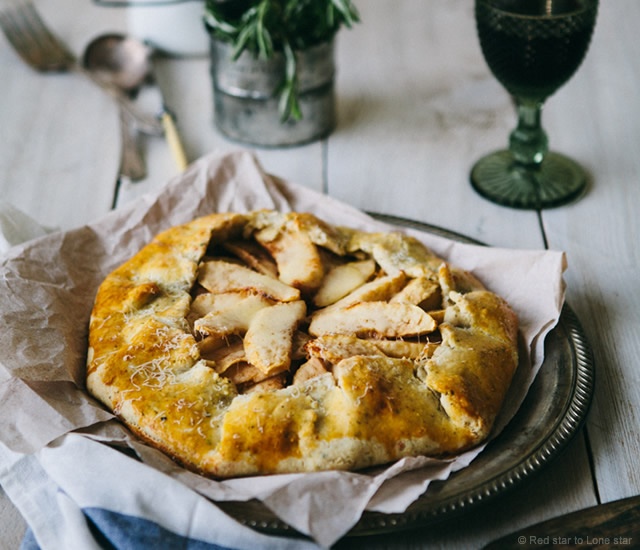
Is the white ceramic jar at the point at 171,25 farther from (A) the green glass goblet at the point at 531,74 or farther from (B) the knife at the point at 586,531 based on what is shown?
(B) the knife at the point at 586,531

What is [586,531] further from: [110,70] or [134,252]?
[110,70]

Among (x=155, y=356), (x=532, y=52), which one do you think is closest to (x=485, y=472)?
(x=155, y=356)

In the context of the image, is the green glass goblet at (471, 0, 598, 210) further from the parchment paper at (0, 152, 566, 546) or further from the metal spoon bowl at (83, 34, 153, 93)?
the metal spoon bowl at (83, 34, 153, 93)

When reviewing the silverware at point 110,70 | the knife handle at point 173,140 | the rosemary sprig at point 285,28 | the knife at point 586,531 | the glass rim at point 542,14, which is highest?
the glass rim at point 542,14

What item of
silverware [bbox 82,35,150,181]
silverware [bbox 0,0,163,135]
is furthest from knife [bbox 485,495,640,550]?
silverware [bbox 0,0,163,135]

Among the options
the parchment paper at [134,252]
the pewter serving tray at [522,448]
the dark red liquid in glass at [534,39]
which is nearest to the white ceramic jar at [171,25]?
the parchment paper at [134,252]
